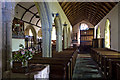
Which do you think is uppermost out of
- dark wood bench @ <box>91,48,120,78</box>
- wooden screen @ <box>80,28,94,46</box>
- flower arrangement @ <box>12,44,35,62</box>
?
wooden screen @ <box>80,28,94,46</box>

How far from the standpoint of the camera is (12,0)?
8.71ft

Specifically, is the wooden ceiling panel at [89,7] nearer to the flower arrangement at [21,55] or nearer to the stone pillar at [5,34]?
the stone pillar at [5,34]

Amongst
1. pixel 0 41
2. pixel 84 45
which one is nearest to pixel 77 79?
pixel 0 41

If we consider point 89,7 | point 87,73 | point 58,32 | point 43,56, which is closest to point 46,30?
point 43,56

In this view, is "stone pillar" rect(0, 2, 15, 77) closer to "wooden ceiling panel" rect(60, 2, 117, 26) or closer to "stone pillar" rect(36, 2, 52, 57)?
"stone pillar" rect(36, 2, 52, 57)

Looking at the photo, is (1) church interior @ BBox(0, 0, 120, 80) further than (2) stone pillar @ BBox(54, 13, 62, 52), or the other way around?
(2) stone pillar @ BBox(54, 13, 62, 52)

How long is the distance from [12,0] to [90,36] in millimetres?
15683

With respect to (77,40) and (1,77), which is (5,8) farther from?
(77,40)

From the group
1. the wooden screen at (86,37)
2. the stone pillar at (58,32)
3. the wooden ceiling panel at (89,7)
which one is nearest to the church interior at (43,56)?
the stone pillar at (58,32)

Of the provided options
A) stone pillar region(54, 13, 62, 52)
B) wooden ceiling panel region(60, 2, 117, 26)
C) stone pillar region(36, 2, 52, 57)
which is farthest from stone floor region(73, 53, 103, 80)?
wooden ceiling panel region(60, 2, 117, 26)

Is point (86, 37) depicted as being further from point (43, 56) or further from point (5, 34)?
point (5, 34)

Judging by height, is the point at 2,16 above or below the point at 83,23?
below

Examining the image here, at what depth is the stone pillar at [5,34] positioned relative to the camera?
251cm

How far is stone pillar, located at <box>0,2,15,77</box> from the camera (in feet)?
8.25
